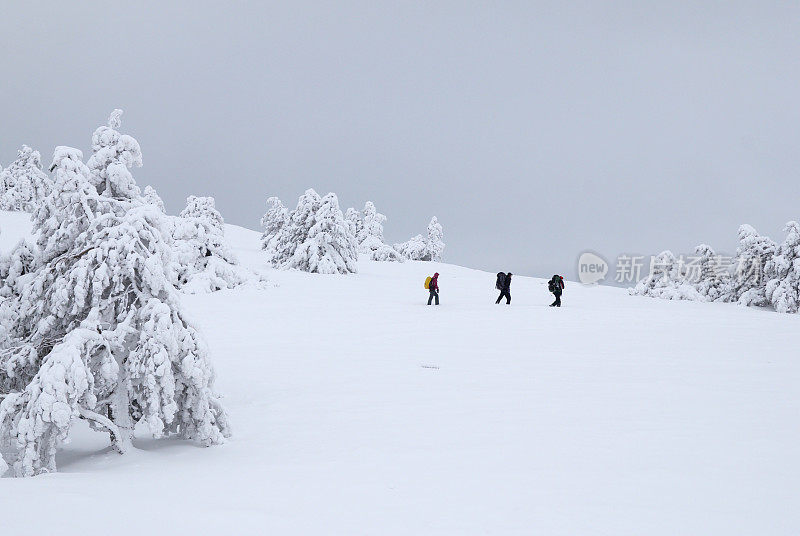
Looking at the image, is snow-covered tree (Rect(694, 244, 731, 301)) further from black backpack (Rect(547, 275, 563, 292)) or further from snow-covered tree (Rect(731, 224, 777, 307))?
black backpack (Rect(547, 275, 563, 292))

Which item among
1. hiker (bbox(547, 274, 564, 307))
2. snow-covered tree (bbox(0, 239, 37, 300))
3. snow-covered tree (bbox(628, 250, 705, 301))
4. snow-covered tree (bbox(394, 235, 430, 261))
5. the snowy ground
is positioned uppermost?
snow-covered tree (bbox(394, 235, 430, 261))

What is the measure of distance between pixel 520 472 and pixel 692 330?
14.7 metres

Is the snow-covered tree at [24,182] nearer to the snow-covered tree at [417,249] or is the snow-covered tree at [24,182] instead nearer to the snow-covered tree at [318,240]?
the snow-covered tree at [318,240]

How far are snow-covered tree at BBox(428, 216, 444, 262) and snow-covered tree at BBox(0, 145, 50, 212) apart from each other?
47307 mm

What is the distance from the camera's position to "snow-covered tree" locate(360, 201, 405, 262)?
6788 centimetres

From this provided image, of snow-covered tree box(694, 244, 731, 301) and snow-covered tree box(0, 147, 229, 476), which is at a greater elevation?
snow-covered tree box(694, 244, 731, 301)

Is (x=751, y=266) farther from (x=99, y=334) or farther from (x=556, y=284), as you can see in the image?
(x=99, y=334)

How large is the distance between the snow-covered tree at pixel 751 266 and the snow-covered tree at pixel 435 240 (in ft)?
149

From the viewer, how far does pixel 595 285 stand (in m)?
42.6

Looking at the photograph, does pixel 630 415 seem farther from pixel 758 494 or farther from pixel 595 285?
pixel 595 285

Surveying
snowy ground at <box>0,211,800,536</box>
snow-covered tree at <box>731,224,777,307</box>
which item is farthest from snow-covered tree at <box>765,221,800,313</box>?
snowy ground at <box>0,211,800,536</box>

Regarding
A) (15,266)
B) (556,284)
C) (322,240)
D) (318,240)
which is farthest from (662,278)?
(15,266)

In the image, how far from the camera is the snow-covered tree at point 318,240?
41.7m

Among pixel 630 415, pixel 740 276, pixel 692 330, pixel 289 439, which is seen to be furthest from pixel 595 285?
pixel 289 439
